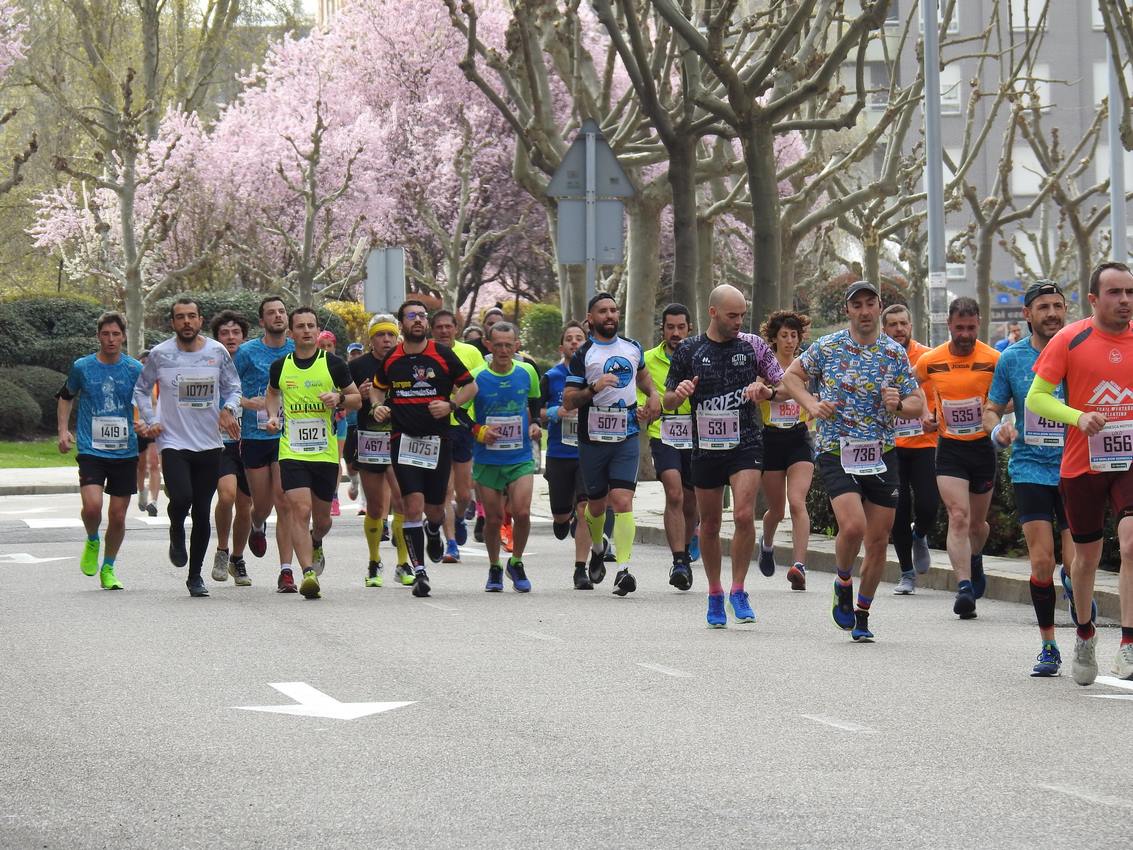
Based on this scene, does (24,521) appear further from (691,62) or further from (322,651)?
(322,651)

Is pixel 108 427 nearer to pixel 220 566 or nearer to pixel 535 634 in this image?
pixel 220 566

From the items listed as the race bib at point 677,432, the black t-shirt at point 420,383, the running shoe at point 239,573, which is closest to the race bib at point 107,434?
the running shoe at point 239,573

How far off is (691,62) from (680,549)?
8106 mm

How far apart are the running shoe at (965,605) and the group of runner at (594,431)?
2 cm

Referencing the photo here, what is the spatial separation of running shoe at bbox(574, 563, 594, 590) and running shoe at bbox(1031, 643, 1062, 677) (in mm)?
5162

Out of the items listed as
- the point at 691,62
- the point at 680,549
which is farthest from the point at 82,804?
the point at 691,62

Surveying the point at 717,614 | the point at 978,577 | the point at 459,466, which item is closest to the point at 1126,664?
the point at 717,614

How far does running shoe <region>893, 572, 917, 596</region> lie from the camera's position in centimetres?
1404

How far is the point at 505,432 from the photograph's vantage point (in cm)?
1424

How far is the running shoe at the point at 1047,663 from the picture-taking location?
954cm

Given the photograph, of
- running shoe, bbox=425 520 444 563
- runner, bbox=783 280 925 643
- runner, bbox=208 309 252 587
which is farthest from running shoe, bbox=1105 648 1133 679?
runner, bbox=208 309 252 587

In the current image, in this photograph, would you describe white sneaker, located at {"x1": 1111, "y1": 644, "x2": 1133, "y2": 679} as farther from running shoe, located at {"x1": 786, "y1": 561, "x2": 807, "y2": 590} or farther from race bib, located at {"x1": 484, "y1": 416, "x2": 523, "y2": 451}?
race bib, located at {"x1": 484, "y1": 416, "x2": 523, "y2": 451}

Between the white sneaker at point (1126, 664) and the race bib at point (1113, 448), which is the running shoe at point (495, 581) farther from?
the race bib at point (1113, 448)

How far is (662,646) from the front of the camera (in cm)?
1080
